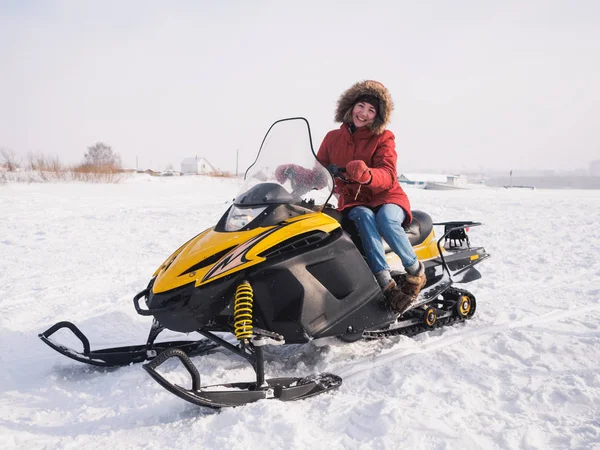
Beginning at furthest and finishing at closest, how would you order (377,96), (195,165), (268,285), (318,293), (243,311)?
(195,165) < (377,96) < (318,293) < (268,285) < (243,311)

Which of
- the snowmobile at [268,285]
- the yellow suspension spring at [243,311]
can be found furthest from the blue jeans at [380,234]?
the yellow suspension spring at [243,311]

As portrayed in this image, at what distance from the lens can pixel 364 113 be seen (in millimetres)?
3422

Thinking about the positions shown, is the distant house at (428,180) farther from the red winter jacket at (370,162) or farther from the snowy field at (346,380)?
the red winter jacket at (370,162)

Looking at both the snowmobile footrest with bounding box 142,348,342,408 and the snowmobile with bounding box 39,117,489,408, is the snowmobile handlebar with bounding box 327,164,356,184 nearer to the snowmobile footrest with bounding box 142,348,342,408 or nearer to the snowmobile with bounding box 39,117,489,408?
the snowmobile with bounding box 39,117,489,408

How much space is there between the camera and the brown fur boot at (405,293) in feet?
10.2

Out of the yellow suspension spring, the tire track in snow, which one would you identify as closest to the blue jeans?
the tire track in snow

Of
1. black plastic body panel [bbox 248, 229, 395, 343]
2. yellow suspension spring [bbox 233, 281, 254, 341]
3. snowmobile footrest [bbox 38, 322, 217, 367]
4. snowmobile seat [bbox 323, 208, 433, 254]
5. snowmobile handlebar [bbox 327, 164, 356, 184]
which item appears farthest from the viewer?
snowmobile seat [bbox 323, 208, 433, 254]

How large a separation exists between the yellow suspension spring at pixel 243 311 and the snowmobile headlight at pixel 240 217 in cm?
42

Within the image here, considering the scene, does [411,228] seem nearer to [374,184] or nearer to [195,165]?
[374,184]

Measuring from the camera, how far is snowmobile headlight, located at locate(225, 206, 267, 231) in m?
2.78

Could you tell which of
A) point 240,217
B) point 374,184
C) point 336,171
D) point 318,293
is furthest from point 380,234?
point 240,217

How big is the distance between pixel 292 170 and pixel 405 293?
1.14 metres

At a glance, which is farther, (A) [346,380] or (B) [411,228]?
(B) [411,228]

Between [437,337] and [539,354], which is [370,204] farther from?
[539,354]
